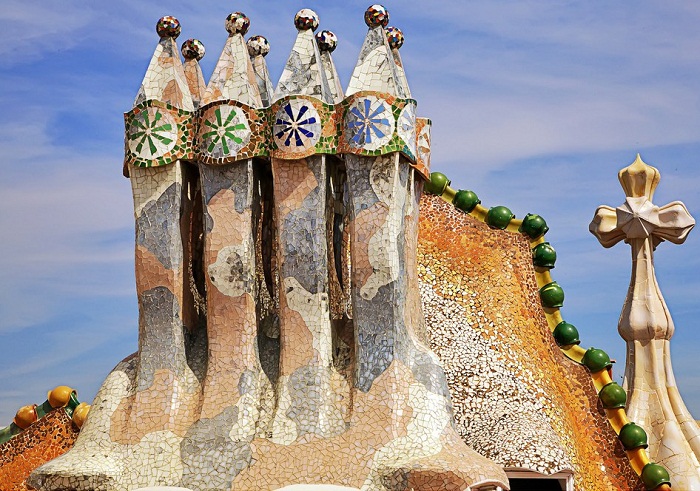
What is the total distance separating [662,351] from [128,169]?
712 cm

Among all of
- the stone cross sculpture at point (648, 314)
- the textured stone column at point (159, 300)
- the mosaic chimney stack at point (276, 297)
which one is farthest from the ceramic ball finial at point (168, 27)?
the stone cross sculpture at point (648, 314)

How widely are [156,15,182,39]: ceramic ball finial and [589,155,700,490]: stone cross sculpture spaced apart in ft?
20.0

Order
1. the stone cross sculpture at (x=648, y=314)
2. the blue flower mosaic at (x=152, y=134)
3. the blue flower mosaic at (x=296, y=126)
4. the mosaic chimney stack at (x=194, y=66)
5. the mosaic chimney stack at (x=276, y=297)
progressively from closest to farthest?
the mosaic chimney stack at (x=276, y=297)
the blue flower mosaic at (x=296, y=126)
the blue flower mosaic at (x=152, y=134)
the mosaic chimney stack at (x=194, y=66)
the stone cross sculpture at (x=648, y=314)

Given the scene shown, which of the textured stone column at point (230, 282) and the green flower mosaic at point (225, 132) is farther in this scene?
the green flower mosaic at point (225, 132)

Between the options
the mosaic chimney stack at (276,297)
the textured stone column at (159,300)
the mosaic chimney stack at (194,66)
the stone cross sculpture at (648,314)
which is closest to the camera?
the mosaic chimney stack at (276,297)

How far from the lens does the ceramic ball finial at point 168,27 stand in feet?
38.0

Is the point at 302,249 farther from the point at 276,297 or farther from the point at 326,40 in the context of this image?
the point at 326,40

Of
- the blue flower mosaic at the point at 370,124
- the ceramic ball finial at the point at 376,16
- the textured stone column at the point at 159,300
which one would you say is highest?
the ceramic ball finial at the point at 376,16

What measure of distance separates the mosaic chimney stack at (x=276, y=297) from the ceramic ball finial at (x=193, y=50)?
0.50m

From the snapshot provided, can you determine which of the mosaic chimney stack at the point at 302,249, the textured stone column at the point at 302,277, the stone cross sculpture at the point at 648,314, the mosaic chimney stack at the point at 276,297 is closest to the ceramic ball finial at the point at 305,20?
the mosaic chimney stack at the point at 276,297

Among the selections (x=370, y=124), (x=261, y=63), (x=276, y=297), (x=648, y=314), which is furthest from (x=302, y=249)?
(x=648, y=314)

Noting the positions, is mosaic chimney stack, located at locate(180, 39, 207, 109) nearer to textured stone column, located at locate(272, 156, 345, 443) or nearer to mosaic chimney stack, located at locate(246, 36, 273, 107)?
mosaic chimney stack, located at locate(246, 36, 273, 107)

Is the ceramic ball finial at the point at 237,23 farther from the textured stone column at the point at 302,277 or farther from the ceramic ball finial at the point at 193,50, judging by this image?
the textured stone column at the point at 302,277

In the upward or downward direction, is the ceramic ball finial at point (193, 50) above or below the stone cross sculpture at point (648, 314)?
above
